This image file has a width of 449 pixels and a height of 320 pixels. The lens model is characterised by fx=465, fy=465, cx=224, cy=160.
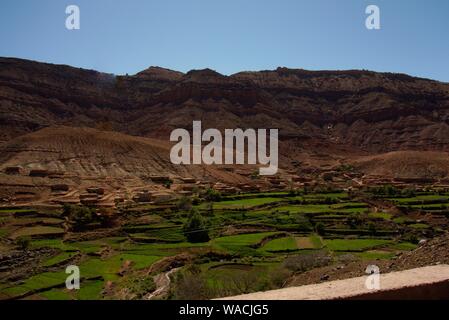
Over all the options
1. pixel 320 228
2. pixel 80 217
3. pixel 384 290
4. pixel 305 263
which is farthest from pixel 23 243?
pixel 384 290

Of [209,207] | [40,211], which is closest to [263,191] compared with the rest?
[209,207]

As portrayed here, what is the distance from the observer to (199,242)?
105ft

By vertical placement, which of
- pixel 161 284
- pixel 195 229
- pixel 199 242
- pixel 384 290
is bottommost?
pixel 199 242

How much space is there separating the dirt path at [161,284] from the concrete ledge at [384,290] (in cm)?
1306

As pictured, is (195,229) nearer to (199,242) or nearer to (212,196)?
(199,242)

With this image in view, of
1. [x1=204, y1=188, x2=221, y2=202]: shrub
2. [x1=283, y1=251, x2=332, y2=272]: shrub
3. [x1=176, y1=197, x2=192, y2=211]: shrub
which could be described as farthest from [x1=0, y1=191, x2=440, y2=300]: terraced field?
[x1=204, y1=188, x2=221, y2=202]: shrub

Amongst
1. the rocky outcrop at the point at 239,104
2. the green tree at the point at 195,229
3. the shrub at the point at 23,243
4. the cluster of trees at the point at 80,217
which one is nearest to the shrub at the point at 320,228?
the green tree at the point at 195,229

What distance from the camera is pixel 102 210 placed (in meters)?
37.6

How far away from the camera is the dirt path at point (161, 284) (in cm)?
1766

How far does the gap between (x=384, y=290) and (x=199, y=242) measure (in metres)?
27.8

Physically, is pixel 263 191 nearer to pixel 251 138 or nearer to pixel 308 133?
pixel 251 138

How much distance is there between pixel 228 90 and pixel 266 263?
80.5 metres

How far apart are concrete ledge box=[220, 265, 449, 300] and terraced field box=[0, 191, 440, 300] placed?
24.5 feet

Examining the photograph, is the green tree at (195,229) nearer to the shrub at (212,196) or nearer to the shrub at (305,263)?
the shrub at (212,196)
